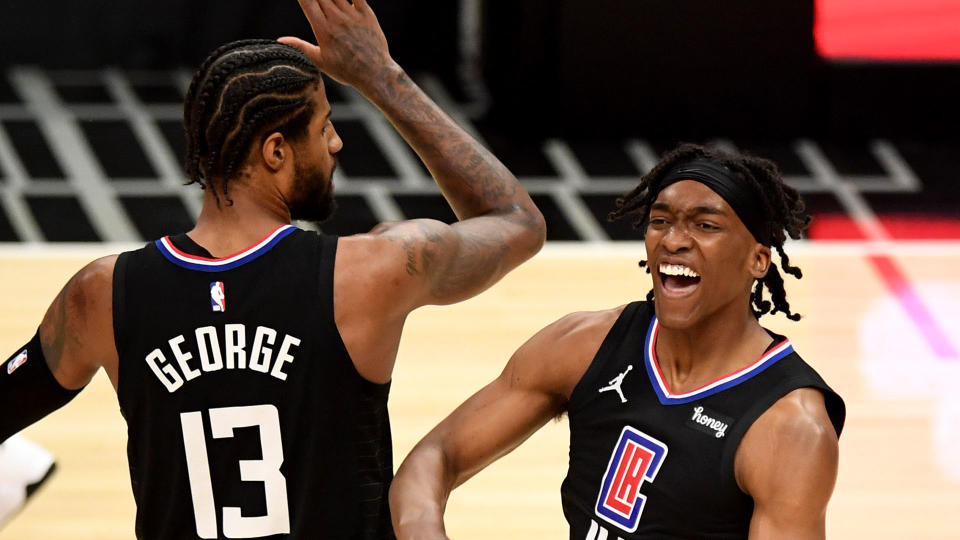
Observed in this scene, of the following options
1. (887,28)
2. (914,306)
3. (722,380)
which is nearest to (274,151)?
(722,380)

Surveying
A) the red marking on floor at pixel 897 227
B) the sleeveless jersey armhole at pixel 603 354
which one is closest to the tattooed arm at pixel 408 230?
the sleeveless jersey armhole at pixel 603 354

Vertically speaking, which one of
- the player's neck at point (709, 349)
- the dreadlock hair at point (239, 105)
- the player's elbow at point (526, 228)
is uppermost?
the dreadlock hair at point (239, 105)

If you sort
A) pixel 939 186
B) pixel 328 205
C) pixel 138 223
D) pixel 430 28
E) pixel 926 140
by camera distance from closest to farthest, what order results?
pixel 328 205 → pixel 138 223 → pixel 939 186 → pixel 926 140 → pixel 430 28

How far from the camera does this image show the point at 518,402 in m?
2.82

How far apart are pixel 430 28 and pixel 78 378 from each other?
855 centimetres

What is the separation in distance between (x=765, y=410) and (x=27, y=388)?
1.33 m

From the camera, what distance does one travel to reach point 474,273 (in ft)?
8.57

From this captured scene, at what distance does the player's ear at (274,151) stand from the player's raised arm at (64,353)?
12.7 inches

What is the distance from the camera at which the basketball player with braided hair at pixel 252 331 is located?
8.04ft

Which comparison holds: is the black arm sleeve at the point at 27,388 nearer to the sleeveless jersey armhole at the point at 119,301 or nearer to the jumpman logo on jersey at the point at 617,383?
the sleeveless jersey armhole at the point at 119,301

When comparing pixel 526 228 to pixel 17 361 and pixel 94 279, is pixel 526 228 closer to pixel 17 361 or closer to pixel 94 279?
pixel 94 279

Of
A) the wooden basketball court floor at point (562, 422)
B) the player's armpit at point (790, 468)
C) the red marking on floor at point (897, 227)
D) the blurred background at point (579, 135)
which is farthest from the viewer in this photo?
the red marking on floor at point (897, 227)

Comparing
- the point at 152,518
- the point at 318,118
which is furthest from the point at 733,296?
the point at 152,518

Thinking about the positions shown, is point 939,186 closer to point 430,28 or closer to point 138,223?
point 430,28
